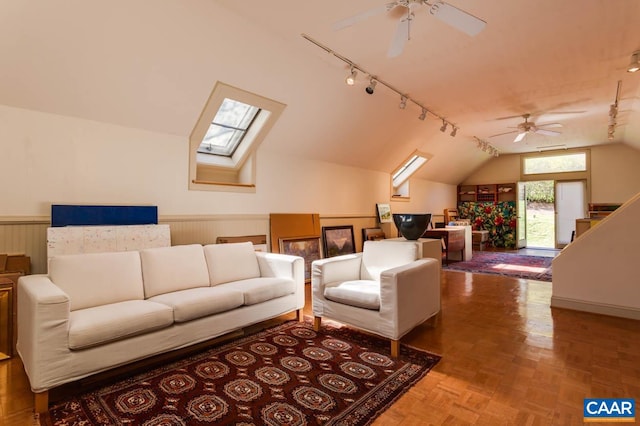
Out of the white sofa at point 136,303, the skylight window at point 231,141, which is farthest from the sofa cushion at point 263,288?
the skylight window at point 231,141

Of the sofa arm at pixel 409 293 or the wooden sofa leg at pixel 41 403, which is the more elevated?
the sofa arm at pixel 409 293

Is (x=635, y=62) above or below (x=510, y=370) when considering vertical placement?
above

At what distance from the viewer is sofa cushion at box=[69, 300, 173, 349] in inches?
78.9

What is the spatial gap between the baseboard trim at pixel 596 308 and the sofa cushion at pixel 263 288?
3.18 meters

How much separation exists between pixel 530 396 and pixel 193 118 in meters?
3.99

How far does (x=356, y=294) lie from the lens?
2797 mm

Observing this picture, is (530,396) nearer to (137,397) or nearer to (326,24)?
(137,397)

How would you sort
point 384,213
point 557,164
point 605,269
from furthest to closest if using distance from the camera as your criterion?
point 557,164
point 384,213
point 605,269

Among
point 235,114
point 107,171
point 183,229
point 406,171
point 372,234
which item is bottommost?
point 372,234

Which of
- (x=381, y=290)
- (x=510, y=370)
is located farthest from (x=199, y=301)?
(x=510, y=370)

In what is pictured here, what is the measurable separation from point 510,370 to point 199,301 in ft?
7.86

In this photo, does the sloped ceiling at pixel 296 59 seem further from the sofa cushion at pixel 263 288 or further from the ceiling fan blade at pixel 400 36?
the sofa cushion at pixel 263 288

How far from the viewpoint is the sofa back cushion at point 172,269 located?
285cm

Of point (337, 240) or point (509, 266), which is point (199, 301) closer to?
point (337, 240)
